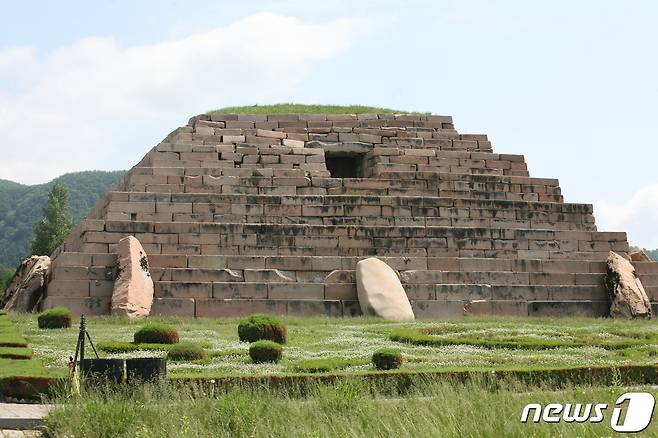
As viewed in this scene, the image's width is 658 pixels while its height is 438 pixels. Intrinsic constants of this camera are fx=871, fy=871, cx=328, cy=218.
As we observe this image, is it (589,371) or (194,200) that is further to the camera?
(194,200)

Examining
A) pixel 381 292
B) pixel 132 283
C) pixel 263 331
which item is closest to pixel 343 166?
pixel 381 292

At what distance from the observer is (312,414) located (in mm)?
9852

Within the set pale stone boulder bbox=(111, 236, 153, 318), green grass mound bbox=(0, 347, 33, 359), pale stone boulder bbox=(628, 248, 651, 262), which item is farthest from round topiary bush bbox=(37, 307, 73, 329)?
pale stone boulder bbox=(628, 248, 651, 262)

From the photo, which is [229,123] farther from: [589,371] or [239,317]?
[589,371]

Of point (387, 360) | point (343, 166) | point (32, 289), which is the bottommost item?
point (387, 360)

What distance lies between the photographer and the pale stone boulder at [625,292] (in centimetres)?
2377

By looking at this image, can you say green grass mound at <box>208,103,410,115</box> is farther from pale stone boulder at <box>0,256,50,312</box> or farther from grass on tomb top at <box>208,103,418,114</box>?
pale stone boulder at <box>0,256,50,312</box>

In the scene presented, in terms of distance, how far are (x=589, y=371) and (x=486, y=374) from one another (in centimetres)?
174

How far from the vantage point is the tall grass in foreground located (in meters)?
8.60

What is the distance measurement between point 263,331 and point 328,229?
786 centimetres

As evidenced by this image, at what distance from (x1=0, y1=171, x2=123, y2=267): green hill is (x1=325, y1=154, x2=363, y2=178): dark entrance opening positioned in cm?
9076

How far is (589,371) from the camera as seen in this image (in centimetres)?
1309

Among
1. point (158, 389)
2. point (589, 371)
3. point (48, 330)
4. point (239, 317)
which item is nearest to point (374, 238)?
point (239, 317)

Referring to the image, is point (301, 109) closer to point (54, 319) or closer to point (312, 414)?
point (54, 319)
